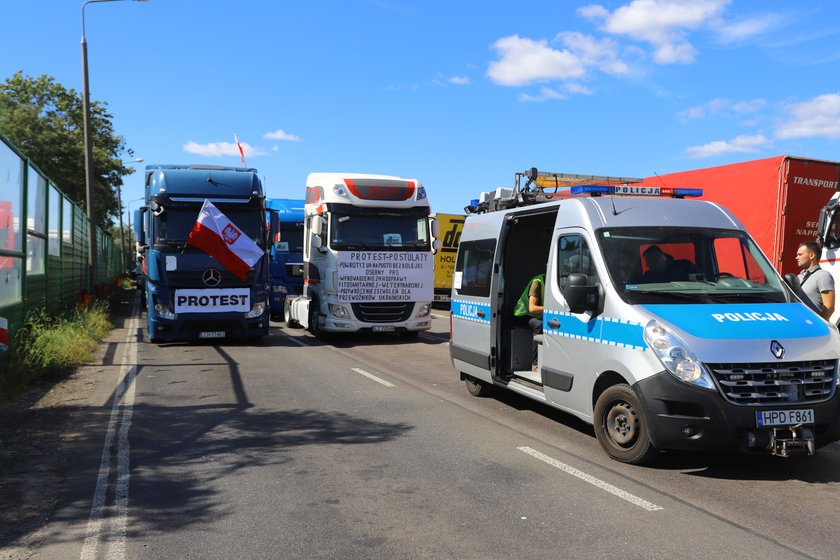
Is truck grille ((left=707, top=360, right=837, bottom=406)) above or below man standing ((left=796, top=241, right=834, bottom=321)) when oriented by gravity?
below


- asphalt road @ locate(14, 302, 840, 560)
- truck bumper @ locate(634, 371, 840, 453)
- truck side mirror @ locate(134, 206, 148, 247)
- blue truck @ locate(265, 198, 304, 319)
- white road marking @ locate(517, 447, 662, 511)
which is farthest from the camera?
blue truck @ locate(265, 198, 304, 319)

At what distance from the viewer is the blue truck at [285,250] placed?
20953 mm

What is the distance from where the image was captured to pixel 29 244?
11.5m

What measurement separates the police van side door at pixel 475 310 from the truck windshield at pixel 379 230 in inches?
219

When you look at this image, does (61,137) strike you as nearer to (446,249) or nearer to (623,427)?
(446,249)

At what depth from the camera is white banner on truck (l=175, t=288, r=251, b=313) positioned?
13.7 m

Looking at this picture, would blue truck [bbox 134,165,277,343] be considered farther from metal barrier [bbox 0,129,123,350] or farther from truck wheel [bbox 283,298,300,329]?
truck wheel [bbox 283,298,300,329]

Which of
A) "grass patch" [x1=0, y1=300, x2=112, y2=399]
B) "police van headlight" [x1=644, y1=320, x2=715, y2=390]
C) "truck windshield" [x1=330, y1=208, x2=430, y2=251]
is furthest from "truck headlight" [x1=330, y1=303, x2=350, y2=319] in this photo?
"police van headlight" [x1=644, y1=320, x2=715, y2=390]

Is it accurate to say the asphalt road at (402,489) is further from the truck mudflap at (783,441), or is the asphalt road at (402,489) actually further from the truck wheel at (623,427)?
the truck mudflap at (783,441)

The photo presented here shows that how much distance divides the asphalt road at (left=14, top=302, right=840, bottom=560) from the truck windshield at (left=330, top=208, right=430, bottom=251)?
6.38 meters

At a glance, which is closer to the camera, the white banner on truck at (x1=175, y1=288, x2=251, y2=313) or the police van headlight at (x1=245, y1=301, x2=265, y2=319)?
the white banner on truck at (x1=175, y1=288, x2=251, y2=313)

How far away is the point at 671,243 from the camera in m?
6.43

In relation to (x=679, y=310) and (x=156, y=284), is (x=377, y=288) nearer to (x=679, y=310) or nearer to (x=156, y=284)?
(x=156, y=284)

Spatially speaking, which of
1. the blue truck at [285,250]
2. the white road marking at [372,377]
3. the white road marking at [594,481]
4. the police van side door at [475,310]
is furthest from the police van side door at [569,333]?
the blue truck at [285,250]
